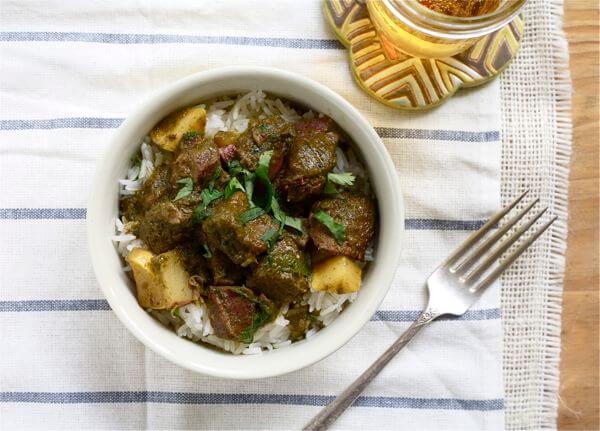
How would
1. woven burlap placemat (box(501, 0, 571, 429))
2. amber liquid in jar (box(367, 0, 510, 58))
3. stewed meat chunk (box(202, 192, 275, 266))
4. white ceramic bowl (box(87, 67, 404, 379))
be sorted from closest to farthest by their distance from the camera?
stewed meat chunk (box(202, 192, 275, 266)) → white ceramic bowl (box(87, 67, 404, 379)) → amber liquid in jar (box(367, 0, 510, 58)) → woven burlap placemat (box(501, 0, 571, 429))

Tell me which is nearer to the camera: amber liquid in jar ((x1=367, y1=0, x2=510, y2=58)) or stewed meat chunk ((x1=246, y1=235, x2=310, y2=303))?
stewed meat chunk ((x1=246, y1=235, x2=310, y2=303))

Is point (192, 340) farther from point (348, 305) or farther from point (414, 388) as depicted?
point (414, 388)

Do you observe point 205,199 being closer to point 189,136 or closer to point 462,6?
point 189,136

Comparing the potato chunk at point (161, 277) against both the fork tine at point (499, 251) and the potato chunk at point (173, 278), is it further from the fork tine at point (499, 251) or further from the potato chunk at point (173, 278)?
the fork tine at point (499, 251)

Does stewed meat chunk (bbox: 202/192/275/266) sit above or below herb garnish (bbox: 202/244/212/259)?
above

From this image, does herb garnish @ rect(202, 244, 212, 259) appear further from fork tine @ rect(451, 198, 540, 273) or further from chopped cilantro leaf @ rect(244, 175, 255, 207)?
fork tine @ rect(451, 198, 540, 273)

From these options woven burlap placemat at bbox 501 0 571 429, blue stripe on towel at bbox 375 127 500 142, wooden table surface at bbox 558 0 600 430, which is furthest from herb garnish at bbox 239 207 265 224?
wooden table surface at bbox 558 0 600 430
